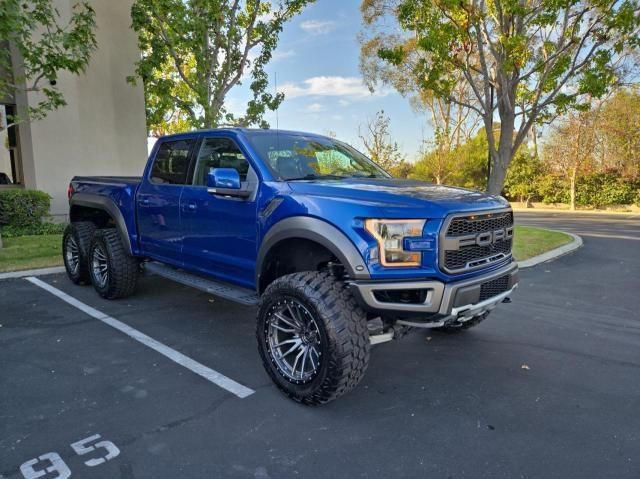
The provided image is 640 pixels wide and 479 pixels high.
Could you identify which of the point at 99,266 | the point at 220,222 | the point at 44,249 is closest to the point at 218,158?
the point at 220,222

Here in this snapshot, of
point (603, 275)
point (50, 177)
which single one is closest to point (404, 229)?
point (603, 275)

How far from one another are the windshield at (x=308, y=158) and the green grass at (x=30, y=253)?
18.5 feet

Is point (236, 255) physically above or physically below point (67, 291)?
above

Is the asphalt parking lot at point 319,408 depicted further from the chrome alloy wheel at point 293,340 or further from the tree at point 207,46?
the tree at point 207,46

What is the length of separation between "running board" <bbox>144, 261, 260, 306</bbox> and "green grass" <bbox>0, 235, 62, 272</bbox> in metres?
3.73

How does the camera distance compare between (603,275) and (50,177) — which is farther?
(50,177)

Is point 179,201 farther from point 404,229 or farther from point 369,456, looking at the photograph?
point 369,456

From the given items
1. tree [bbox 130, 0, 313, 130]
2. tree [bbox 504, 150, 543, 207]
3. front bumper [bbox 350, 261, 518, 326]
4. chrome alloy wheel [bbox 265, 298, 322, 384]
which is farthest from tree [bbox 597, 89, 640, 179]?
chrome alloy wheel [bbox 265, 298, 322, 384]

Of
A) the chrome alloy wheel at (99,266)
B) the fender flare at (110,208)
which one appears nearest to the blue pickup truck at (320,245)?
the fender flare at (110,208)

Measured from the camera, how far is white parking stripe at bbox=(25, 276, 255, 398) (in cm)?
338

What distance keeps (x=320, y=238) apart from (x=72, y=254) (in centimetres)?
492

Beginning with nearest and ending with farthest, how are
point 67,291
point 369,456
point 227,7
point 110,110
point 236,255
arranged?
point 369,456 → point 236,255 → point 67,291 → point 227,7 → point 110,110

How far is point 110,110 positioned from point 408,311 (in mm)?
12367

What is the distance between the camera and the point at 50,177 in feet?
37.6
